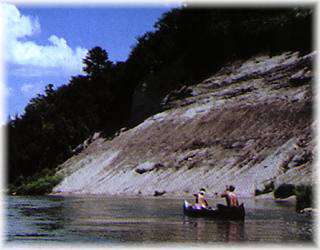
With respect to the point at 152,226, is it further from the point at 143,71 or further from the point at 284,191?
the point at 143,71

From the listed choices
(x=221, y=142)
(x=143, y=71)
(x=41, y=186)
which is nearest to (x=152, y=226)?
(x=221, y=142)

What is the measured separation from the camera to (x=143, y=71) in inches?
3081

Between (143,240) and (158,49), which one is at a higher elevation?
(158,49)

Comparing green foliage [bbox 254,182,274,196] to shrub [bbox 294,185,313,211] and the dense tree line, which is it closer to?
shrub [bbox 294,185,313,211]

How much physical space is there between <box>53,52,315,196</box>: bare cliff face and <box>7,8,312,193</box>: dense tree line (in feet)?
9.76

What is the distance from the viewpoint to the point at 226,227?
91.0 ft

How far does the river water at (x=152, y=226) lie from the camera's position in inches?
924

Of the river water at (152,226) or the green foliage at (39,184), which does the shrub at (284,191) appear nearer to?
the river water at (152,226)

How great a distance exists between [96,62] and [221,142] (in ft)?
119

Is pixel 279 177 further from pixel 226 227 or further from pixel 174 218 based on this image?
pixel 226 227

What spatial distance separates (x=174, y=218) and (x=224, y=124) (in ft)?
89.2

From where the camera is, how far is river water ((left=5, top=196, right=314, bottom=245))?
2347 cm

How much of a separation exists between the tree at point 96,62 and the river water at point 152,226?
166ft

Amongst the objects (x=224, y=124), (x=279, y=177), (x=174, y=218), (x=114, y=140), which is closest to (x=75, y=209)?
(x=174, y=218)
